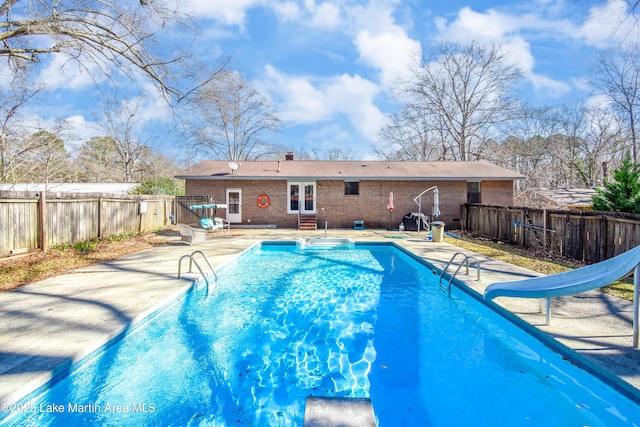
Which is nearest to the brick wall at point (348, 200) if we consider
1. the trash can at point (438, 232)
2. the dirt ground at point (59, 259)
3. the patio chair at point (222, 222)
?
the patio chair at point (222, 222)

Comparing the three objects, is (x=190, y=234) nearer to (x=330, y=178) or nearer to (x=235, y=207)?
(x=235, y=207)

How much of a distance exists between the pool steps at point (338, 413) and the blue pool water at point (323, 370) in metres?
1.66

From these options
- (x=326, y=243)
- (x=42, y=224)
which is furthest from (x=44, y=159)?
(x=326, y=243)

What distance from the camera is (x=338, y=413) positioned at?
4.75ft

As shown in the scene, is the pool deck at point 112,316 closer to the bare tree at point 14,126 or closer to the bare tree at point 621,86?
the bare tree at point 14,126

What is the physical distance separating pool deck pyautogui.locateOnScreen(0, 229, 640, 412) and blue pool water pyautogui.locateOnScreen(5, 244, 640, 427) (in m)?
0.20

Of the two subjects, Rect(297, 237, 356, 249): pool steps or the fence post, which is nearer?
the fence post

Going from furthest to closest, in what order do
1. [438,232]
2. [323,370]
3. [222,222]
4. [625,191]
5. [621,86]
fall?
[621,86]
[222,222]
[438,232]
[625,191]
[323,370]

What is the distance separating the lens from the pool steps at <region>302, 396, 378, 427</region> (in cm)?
139

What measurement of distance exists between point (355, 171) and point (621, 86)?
2203 cm

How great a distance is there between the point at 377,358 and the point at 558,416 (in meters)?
1.87

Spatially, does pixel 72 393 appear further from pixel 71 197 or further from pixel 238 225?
pixel 238 225

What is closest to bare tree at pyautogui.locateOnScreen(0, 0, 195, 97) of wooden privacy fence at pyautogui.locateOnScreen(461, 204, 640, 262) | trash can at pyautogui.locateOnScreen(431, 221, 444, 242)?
trash can at pyautogui.locateOnScreen(431, 221, 444, 242)

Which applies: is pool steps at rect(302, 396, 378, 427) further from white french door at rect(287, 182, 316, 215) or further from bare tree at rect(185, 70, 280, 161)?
bare tree at rect(185, 70, 280, 161)
